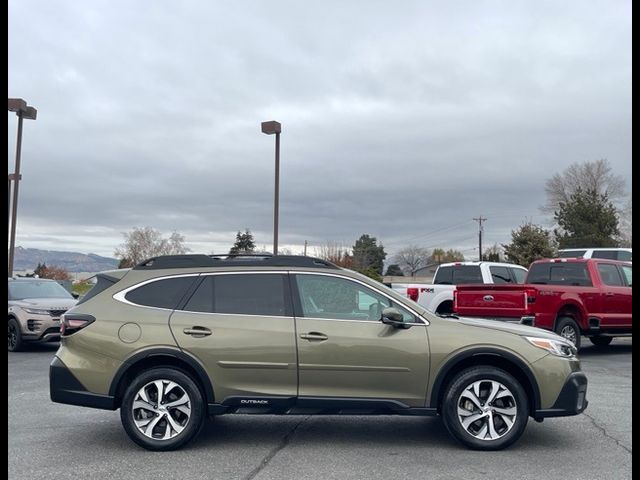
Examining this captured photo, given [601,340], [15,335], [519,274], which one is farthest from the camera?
[519,274]

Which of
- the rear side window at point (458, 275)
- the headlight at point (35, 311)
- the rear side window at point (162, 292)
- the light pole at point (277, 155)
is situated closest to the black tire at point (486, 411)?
the rear side window at point (162, 292)

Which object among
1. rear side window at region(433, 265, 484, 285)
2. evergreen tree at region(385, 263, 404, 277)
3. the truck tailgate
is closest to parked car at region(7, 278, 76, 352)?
the truck tailgate

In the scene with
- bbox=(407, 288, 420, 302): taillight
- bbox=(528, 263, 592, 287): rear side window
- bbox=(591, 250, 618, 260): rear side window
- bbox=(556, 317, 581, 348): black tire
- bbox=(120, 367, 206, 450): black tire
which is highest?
bbox=(591, 250, 618, 260): rear side window

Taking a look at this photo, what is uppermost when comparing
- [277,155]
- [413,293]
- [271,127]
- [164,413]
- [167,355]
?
[271,127]

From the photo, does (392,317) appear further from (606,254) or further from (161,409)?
(606,254)

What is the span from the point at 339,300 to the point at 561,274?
9041mm

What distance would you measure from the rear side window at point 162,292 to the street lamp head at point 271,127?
16.4 m

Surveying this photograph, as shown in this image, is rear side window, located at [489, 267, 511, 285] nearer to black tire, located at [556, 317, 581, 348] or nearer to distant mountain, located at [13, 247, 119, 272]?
black tire, located at [556, 317, 581, 348]

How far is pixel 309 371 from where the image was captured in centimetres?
659

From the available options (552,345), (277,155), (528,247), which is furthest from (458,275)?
(528,247)

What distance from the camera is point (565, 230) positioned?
58312 mm

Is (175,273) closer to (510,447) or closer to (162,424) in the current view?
(162,424)

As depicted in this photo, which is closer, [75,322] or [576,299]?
[75,322]

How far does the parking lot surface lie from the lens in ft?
19.4
